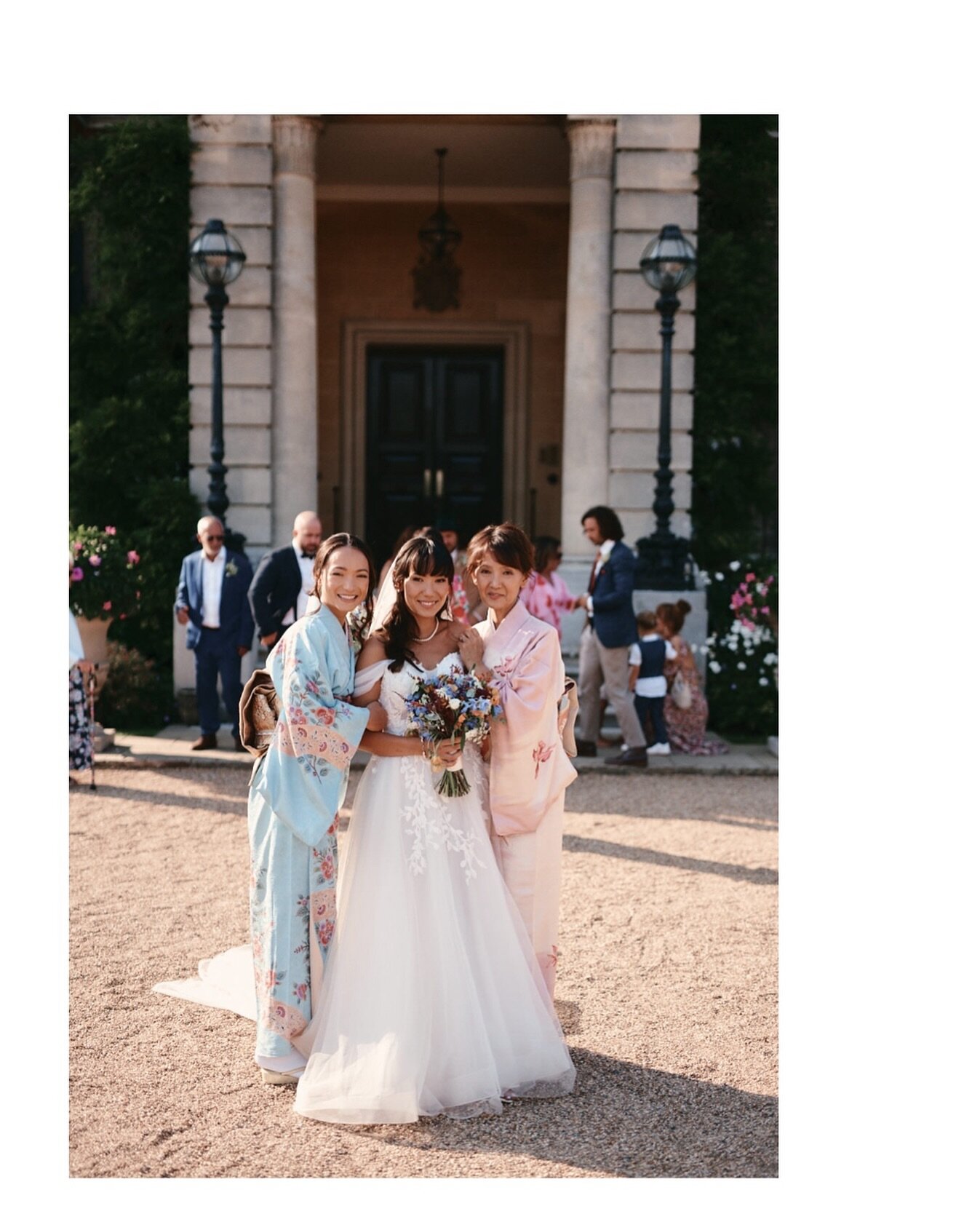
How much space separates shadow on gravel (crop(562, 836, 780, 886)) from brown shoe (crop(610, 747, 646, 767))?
203 cm

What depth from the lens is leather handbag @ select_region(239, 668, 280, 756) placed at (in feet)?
13.2

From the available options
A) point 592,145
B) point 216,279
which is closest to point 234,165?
point 216,279

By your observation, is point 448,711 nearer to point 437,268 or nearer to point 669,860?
point 669,860

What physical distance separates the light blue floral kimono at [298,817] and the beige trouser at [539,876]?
582 millimetres

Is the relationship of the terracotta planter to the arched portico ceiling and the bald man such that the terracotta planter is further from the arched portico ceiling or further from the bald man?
the arched portico ceiling

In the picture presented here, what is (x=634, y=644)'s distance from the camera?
9.26m

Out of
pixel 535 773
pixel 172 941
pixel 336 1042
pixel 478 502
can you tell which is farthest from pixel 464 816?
pixel 478 502

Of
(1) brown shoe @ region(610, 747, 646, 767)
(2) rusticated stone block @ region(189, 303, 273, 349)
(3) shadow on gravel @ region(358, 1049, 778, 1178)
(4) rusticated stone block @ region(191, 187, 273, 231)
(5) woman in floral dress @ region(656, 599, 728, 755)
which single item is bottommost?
(3) shadow on gravel @ region(358, 1049, 778, 1178)

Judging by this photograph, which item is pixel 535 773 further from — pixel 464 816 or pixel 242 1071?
pixel 242 1071

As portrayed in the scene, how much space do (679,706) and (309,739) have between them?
6.11m

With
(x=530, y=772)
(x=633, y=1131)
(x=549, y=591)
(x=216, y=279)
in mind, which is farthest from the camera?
(x=216, y=279)

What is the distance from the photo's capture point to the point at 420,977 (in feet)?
12.3

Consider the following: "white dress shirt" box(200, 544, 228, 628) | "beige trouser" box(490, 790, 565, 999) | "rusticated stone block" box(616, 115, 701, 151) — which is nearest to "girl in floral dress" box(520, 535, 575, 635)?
"white dress shirt" box(200, 544, 228, 628)

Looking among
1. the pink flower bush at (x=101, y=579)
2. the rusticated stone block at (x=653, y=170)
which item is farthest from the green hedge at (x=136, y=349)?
the rusticated stone block at (x=653, y=170)
